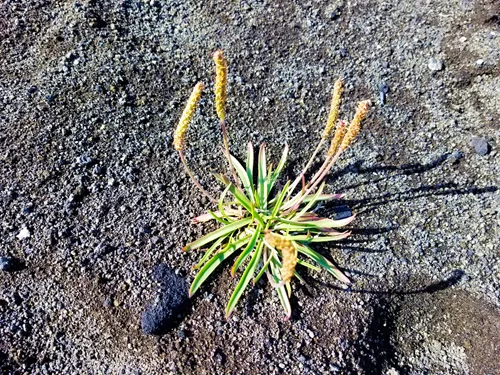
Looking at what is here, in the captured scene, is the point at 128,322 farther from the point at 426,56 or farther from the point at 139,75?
the point at 426,56

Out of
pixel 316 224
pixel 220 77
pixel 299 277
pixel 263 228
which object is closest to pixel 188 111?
pixel 220 77

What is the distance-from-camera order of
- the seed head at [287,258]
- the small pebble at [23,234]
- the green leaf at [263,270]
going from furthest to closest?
the small pebble at [23,234]
the green leaf at [263,270]
the seed head at [287,258]

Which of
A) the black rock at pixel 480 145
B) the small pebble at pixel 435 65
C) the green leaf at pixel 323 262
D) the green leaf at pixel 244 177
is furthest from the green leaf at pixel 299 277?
the small pebble at pixel 435 65

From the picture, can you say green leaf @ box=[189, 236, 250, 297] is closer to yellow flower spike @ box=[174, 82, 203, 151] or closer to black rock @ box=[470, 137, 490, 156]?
yellow flower spike @ box=[174, 82, 203, 151]

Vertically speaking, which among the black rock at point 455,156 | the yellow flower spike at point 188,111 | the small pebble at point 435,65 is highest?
the yellow flower spike at point 188,111

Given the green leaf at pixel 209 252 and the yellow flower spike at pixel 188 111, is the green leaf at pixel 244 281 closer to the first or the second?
the green leaf at pixel 209 252

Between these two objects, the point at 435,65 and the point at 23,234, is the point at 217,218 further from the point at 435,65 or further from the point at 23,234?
the point at 435,65
